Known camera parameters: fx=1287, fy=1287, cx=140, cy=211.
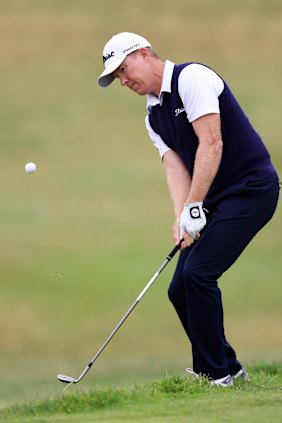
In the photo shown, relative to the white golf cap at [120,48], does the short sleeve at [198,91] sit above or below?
below

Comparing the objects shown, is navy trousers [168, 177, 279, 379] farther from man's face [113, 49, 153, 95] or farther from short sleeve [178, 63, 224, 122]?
man's face [113, 49, 153, 95]

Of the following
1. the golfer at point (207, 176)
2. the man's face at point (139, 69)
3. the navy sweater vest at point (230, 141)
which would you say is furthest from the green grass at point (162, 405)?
the man's face at point (139, 69)

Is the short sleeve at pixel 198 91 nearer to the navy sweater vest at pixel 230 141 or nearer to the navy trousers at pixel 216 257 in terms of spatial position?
the navy sweater vest at pixel 230 141

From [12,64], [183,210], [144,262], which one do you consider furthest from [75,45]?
[183,210]

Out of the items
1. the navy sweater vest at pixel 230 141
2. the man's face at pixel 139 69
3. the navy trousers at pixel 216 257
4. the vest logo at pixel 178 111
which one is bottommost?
the navy trousers at pixel 216 257

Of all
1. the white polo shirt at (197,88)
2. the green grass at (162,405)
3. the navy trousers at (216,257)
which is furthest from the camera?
the navy trousers at (216,257)

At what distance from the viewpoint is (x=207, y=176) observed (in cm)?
789

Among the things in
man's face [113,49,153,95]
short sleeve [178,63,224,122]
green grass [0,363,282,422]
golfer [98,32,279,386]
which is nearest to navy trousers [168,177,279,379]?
golfer [98,32,279,386]

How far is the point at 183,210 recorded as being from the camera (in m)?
8.09

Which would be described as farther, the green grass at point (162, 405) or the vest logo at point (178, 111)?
the vest logo at point (178, 111)

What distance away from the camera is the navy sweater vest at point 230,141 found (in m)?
8.03

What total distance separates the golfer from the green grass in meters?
0.43

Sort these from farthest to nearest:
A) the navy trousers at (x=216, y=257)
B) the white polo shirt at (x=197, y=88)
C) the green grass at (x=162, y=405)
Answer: the navy trousers at (x=216, y=257)
the white polo shirt at (x=197, y=88)
the green grass at (x=162, y=405)

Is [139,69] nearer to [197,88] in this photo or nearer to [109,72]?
[109,72]
